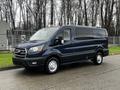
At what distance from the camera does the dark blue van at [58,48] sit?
953 cm

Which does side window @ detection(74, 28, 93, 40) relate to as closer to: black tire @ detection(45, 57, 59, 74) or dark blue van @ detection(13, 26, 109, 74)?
dark blue van @ detection(13, 26, 109, 74)

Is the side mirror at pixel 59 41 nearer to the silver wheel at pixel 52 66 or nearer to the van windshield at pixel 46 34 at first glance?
the van windshield at pixel 46 34

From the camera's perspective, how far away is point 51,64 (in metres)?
9.95

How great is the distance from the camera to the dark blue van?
9.53 m

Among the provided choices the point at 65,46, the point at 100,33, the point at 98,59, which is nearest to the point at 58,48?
the point at 65,46

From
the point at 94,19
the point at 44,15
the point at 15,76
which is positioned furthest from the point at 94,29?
the point at 94,19

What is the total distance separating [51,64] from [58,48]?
0.79 m

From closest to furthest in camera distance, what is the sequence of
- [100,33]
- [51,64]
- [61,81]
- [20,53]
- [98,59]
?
[61,81], [20,53], [51,64], [98,59], [100,33]

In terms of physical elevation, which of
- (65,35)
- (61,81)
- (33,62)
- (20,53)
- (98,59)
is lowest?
(61,81)

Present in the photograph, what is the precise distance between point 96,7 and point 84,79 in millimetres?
43129

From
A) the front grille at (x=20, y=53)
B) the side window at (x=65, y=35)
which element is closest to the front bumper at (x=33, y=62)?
the front grille at (x=20, y=53)

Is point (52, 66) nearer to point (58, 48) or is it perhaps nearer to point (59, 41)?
point (58, 48)

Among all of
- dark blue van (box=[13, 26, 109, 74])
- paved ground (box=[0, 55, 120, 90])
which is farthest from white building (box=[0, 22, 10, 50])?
paved ground (box=[0, 55, 120, 90])

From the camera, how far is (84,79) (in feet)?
28.7
